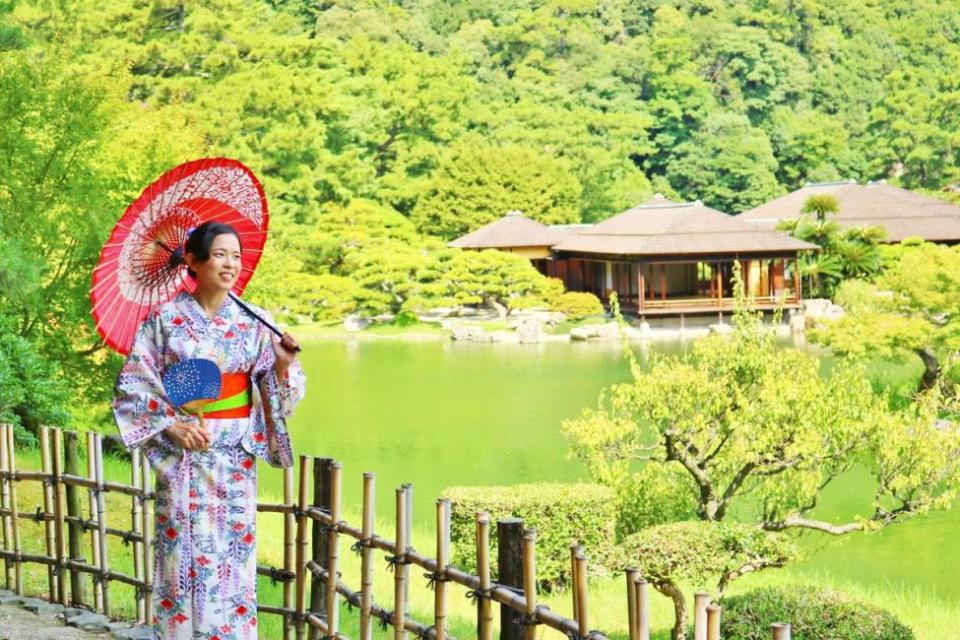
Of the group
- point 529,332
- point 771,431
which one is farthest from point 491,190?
point 771,431

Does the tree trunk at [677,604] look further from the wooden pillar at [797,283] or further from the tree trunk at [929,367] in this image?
the wooden pillar at [797,283]

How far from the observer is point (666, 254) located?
2448 centimetres

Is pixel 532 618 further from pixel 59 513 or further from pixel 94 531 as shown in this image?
pixel 59 513

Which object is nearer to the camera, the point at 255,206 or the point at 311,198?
the point at 255,206

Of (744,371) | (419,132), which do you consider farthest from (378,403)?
(419,132)

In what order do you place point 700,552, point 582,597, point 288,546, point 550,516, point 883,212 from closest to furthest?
point 582,597 → point 288,546 → point 700,552 → point 550,516 → point 883,212

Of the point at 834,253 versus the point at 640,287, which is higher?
the point at 834,253

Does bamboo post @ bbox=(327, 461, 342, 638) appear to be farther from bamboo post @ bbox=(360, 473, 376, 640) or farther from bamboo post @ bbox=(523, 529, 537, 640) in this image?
bamboo post @ bbox=(523, 529, 537, 640)

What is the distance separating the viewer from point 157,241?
3725 mm

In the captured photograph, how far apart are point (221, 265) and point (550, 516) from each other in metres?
5.02

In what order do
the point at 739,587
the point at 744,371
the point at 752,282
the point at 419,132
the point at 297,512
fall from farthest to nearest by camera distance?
the point at 419,132, the point at 752,282, the point at 739,587, the point at 744,371, the point at 297,512

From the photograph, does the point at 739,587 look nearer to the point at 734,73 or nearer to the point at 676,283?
the point at 676,283

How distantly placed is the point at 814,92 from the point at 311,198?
24955 mm

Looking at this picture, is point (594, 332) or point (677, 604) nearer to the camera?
point (677, 604)
